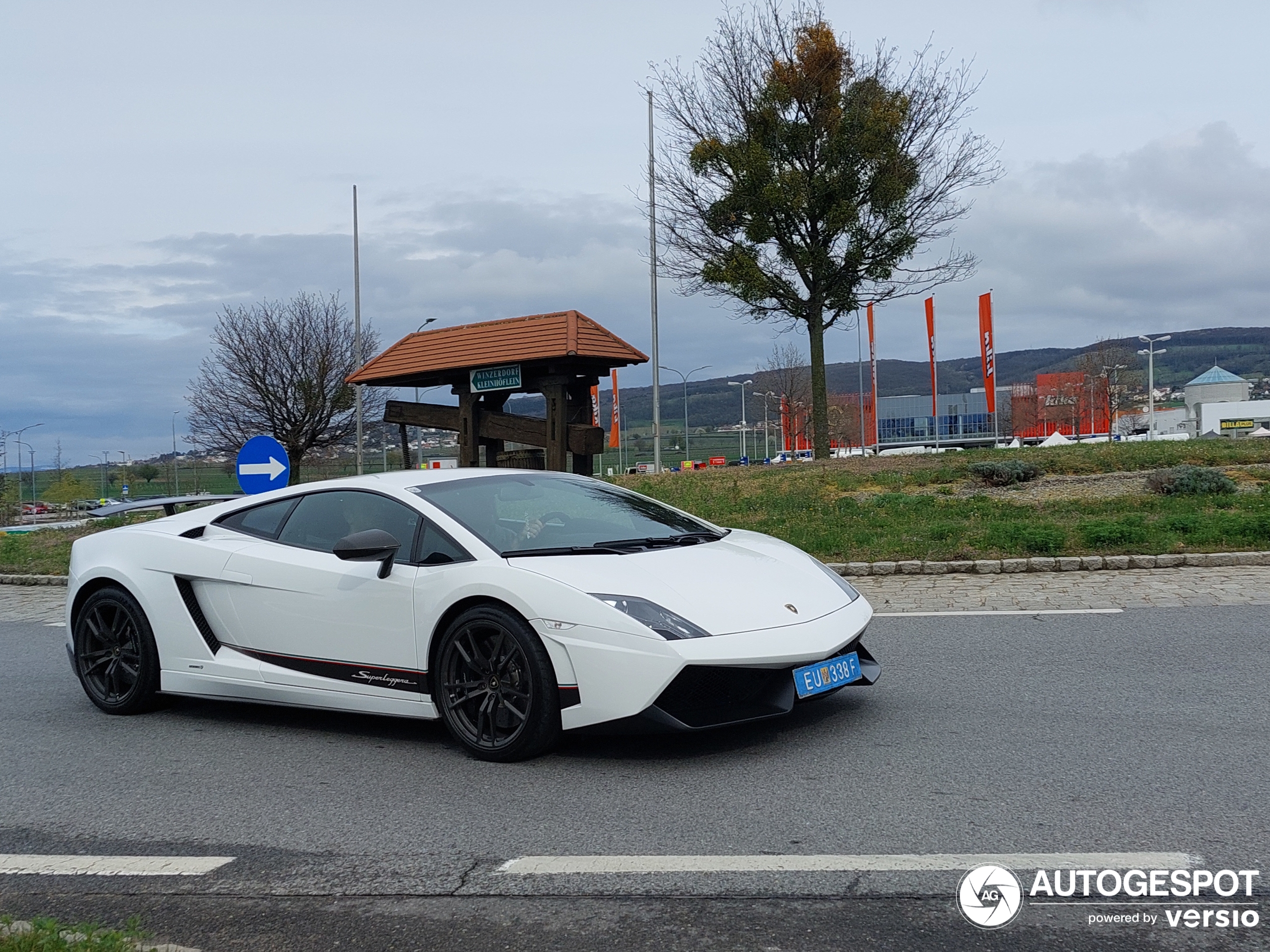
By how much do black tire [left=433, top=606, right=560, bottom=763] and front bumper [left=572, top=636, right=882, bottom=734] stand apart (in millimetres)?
202

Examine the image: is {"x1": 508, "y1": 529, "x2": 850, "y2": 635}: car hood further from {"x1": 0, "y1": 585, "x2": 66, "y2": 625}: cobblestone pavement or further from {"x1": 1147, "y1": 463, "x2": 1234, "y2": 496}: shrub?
{"x1": 1147, "y1": 463, "x2": 1234, "y2": 496}: shrub

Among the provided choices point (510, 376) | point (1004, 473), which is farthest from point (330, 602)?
point (1004, 473)

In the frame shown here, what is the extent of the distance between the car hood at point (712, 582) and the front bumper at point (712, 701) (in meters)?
0.19

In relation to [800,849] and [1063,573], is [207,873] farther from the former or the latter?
[1063,573]

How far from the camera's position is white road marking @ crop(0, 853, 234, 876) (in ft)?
12.7

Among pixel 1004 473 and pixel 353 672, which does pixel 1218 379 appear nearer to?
pixel 1004 473

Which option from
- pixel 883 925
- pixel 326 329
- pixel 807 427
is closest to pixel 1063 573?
pixel 883 925

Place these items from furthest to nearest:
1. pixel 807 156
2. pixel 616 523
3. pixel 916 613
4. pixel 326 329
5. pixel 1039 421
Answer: pixel 1039 421 → pixel 326 329 → pixel 807 156 → pixel 916 613 → pixel 616 523

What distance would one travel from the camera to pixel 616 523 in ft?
19.2

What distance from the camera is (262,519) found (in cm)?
622

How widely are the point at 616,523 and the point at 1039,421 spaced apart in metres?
92.0

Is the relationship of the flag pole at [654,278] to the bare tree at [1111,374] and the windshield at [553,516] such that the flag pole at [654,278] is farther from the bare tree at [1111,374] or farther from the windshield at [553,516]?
the bare tree at [1111,374]

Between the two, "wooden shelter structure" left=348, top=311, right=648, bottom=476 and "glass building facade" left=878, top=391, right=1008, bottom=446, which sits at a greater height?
"glass building facade" left=878, top=391, right=1008, bottom=446

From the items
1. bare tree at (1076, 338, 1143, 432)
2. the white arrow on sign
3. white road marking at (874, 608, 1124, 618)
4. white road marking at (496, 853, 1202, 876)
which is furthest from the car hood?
bare tree at (1076, 338, 1143, 432)
